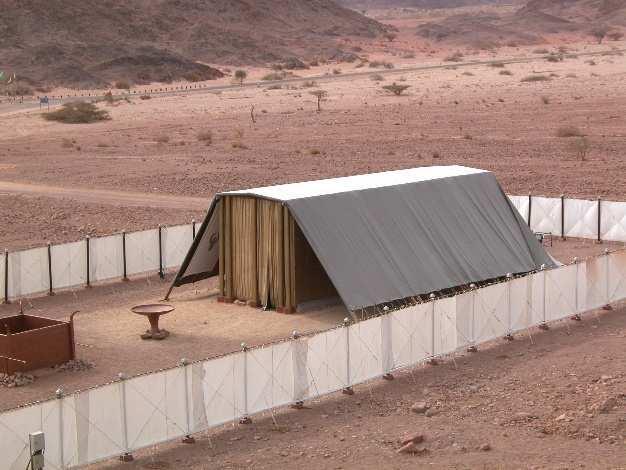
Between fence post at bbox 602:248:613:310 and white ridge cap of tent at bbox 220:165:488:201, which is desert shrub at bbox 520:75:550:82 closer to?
white ridge cap of tent at bbox 220:165:488:201

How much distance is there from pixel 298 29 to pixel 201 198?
3874 inches

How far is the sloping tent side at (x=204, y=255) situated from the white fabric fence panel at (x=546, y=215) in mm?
9027

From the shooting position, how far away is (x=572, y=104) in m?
58.4

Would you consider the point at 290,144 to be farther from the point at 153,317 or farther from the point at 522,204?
the point at 153,317

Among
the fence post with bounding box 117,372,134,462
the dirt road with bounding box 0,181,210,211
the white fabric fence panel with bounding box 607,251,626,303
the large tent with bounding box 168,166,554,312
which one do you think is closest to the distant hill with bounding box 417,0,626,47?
the dirt road with bounding box 0,181,210,211

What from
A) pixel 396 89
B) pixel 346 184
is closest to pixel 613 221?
pixel 346 184

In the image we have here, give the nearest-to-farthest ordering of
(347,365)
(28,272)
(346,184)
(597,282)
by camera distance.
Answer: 1. (347,365)
2. (597,282)
3. (28,272)
4. (346,184)

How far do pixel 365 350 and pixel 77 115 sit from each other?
4627 centimetres

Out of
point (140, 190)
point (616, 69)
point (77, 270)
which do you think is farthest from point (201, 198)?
point (616, 69)

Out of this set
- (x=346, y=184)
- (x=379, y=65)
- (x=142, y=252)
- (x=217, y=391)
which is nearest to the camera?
(x=217, y=391)

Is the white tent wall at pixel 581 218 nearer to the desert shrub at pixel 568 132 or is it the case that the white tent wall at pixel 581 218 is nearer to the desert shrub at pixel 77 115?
the desert shrub at pixel 568 132

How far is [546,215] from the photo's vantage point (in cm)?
2908

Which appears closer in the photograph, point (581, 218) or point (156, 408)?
point (156, 408)

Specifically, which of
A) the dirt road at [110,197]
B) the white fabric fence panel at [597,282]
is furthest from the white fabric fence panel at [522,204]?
the dirt road at [110,197]
